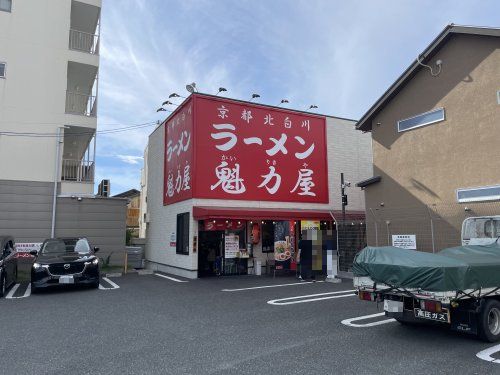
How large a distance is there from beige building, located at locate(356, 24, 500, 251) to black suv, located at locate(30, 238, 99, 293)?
30.2ft

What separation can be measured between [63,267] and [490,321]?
9.96 m

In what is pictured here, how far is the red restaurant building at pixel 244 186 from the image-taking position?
14.4 metres

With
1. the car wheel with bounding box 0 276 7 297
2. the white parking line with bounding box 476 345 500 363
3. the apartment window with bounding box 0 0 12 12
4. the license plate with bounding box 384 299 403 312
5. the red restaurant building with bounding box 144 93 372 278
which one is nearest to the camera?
the white parking line with bounding box 476 345 500 363

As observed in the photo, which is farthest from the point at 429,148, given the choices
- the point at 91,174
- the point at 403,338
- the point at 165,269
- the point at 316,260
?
the point at 91,174

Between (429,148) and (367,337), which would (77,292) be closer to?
(367,337)

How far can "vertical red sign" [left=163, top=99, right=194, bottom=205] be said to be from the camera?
1469 centimetres

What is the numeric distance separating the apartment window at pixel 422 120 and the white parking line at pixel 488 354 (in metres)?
8.48

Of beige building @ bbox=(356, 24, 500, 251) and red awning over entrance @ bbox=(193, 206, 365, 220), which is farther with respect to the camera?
red awning over entrance @ bbox=(193, 206, 365, 220)

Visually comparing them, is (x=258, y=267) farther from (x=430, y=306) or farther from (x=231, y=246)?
(x=430, y=306)

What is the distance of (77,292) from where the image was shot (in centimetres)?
1090

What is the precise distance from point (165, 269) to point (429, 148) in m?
11.4

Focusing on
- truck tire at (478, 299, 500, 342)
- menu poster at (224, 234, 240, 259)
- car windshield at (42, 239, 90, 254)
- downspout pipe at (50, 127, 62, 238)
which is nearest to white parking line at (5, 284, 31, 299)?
car windshield at (42, 239, 90, 254)

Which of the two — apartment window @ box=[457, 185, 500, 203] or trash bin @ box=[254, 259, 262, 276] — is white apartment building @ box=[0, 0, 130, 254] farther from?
apartment window @ box=[457, 185, 500, 203]

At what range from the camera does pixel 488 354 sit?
5.08 metres
